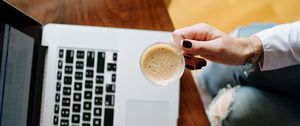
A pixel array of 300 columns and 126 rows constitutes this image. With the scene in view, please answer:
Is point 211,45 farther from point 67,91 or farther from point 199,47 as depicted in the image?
point 67,91

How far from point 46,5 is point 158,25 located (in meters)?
0.27

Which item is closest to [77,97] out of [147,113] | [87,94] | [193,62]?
[87,94]

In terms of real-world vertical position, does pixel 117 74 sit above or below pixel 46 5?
below

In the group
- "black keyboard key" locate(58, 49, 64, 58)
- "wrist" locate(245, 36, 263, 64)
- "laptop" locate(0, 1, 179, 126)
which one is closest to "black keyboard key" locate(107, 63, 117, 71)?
"laptop" locate(0, 1, 179, 126)

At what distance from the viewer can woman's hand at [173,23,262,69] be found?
75cm

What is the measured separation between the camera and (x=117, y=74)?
86cm

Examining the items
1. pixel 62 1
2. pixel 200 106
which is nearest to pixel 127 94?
pixel 200 106

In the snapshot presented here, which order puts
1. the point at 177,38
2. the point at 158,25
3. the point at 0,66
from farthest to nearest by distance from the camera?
the point at 158,25
the point at 177,38
the point at 0,66

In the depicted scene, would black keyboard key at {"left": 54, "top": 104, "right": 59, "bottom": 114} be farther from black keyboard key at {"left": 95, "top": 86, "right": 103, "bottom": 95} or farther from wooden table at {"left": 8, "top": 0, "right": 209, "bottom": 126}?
wooden table at {"left": 8, "top": 0, "right": 209, "bottom": 126}

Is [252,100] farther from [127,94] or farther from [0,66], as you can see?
[0,66]

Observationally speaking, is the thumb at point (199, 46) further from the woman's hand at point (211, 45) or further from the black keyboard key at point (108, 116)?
the black keyboard key at point (108, 116)

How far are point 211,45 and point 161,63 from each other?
117 millimetres

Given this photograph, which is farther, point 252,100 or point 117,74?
point 252,100

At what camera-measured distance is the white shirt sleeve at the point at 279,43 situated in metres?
0.83
